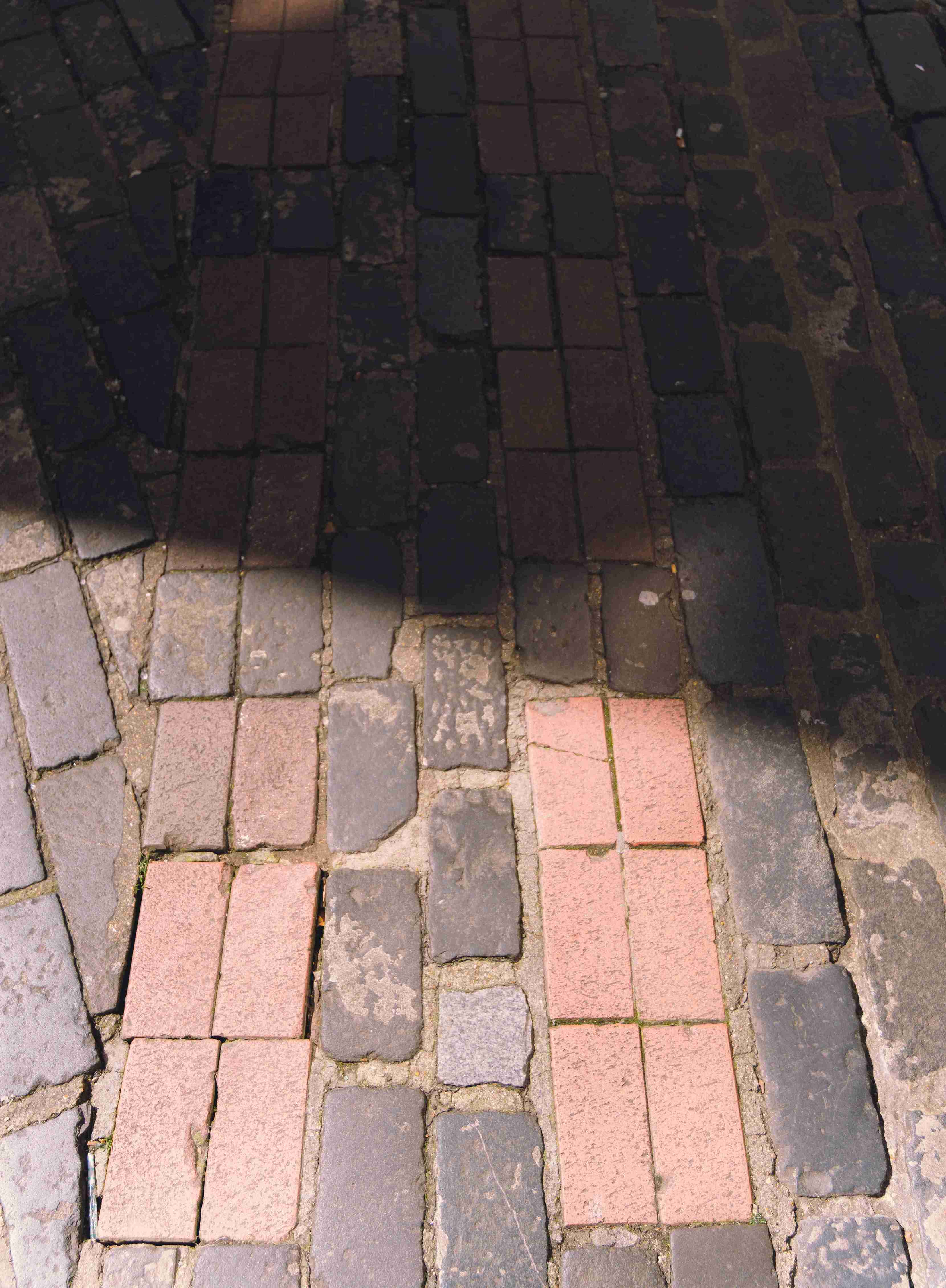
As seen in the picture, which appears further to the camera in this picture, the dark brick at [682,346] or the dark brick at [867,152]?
the dark brick at [867,152]

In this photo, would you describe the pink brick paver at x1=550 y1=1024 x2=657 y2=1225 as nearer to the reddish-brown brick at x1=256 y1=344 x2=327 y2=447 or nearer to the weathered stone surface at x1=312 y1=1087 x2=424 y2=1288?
the weathered stone surface at x1=312 y1=1087 x2=424 y2=1288

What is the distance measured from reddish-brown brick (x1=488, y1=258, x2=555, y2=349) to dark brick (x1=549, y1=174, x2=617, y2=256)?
0.44 ft

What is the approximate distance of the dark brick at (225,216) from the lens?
3314mm

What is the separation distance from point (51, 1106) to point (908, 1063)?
1.77m

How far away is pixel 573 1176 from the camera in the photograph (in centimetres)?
217

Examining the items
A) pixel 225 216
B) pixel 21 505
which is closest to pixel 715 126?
pixel 225 216

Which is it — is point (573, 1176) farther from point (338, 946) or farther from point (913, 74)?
point (913, 74)

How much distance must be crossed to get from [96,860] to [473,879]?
850 millimetres

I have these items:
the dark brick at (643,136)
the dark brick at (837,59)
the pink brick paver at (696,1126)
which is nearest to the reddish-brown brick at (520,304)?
the dark brick at (643,136)

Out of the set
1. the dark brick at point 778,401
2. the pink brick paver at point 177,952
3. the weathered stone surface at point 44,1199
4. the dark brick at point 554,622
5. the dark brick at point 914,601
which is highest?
the dark brick at point 778,401

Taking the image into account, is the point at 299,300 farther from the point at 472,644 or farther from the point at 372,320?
the point at 472,644

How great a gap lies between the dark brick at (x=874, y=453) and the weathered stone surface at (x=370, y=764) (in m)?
1.35

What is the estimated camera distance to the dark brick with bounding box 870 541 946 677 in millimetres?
2736

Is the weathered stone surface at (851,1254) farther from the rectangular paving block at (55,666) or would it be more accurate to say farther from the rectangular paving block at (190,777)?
the rectangular paving block at (55,666)
